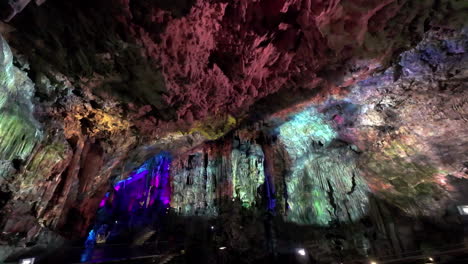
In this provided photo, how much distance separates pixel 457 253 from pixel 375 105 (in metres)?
3.87

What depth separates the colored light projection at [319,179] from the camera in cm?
830

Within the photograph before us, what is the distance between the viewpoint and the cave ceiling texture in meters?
3.95

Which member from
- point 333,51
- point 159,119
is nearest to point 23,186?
point 159,119

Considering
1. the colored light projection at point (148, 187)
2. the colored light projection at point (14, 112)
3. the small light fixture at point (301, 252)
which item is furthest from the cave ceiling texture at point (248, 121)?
the colored light projection at point (148, 187)

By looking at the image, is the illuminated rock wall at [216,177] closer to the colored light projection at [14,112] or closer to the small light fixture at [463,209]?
Answer: the colored light projection at [14,112]

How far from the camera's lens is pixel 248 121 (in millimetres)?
8031

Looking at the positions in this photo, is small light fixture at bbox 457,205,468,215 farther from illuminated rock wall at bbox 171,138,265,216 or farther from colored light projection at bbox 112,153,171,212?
colored light projection at bbox 112,153,171,212

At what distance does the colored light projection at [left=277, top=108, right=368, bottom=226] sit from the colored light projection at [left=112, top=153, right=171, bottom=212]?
5125 mm

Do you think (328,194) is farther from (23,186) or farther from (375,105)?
(23,186)

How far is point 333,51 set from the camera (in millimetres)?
4914

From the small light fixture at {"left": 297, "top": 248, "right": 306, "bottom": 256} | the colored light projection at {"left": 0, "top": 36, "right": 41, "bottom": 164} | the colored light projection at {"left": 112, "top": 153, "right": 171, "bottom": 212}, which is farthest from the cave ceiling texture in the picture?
the colored light projection at {"left": 112, "top": 153, "right": 171, "bottom": 212}

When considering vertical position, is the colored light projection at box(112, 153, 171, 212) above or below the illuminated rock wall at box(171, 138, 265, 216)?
above

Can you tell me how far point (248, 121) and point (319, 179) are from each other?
3746mm

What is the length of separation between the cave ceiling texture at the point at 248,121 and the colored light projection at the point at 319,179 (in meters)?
0.05
